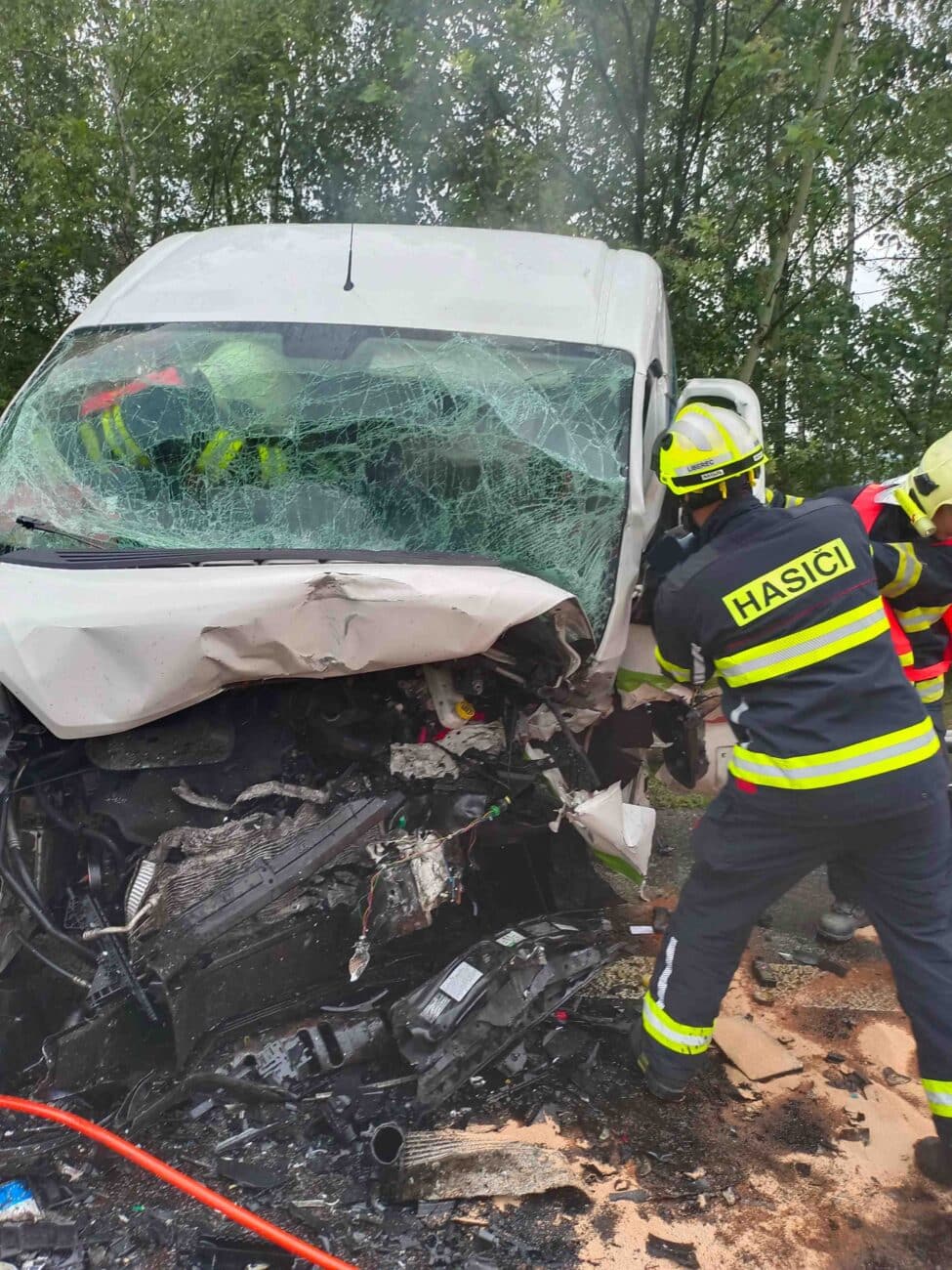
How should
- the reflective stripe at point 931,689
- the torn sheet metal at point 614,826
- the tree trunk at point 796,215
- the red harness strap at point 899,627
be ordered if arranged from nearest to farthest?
1. the torn sheet metal at point 614,826
2. the red harness strap at point 899,627
3. the reflective stripe at point 931,689
4. the tree trunk at point 796,215

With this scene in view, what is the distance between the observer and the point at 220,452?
118 inches

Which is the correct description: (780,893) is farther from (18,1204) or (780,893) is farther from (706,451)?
(18,1204)

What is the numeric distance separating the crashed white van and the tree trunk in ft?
8.97

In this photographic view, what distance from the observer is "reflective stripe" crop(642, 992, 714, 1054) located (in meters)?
2.57

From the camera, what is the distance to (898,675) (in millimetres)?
2432

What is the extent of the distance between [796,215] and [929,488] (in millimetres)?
3581

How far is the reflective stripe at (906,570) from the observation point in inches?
112

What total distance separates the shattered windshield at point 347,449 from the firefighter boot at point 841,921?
5.27 ft

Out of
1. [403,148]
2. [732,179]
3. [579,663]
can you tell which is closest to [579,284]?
[579,663]

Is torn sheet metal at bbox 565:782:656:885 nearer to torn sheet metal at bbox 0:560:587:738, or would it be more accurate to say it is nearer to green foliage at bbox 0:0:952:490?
torn sheet metal at bbox 0:560:587:738

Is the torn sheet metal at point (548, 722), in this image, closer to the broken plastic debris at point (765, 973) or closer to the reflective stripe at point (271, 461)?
the reflective stripe at point (271, 461)

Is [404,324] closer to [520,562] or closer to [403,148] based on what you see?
[520,562]

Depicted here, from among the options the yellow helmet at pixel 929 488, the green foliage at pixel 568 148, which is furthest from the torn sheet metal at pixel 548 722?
the green foliage at pixel 568 148

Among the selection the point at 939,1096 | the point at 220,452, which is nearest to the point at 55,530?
the point at 220,452
